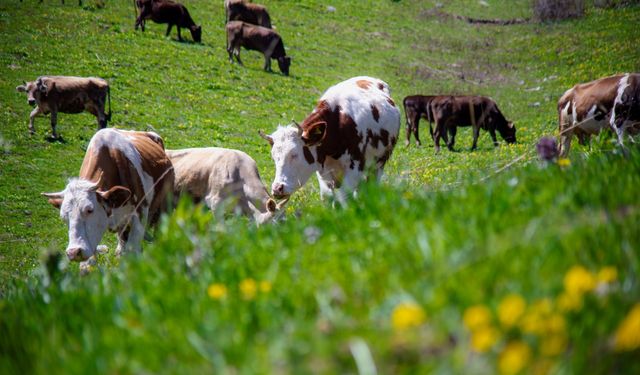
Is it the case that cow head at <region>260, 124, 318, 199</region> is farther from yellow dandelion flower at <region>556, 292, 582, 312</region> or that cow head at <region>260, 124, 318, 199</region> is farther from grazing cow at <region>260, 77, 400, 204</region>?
yellow dandelion flower at <region>556, 292, 582, 312</region>

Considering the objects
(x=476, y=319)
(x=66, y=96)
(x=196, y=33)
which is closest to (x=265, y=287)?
(x=476, y=319)

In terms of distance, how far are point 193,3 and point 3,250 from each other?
2612 cm

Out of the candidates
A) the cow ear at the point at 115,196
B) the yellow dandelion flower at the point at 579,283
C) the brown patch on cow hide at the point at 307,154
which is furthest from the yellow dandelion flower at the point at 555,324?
the brown patch on cow hide at the point at 307,154

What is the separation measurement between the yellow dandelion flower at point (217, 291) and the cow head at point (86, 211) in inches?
203

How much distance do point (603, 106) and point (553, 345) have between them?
11.6m

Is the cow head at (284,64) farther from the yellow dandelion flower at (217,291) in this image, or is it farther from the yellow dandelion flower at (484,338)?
the yellow dandelion flower at (484,338)

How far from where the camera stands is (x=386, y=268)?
2557 millimetres

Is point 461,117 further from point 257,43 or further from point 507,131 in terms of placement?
point 257,43

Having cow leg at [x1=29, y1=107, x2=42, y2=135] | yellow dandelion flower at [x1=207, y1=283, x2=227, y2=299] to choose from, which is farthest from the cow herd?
cow leg at [x1=29, y1=107, x2=42, y2=135]

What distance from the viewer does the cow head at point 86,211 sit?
7.38 metres

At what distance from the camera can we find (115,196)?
7805 millimetres

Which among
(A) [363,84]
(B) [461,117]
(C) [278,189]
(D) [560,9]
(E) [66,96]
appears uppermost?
(D) [560,9]

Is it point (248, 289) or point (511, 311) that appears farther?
point (248, 289)

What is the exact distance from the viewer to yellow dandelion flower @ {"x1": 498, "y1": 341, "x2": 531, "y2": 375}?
1619 mm
